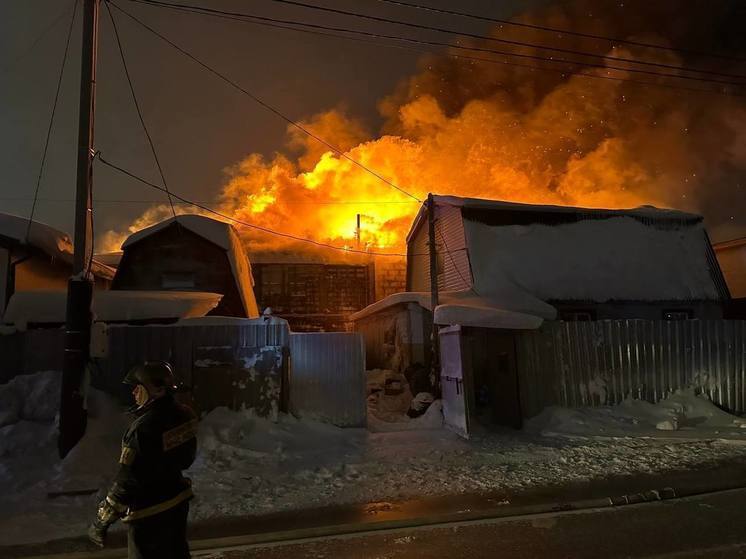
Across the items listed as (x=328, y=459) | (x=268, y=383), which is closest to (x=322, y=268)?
(x=268, y=383)

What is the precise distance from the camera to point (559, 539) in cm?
517

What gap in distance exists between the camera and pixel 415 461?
8.48 meters

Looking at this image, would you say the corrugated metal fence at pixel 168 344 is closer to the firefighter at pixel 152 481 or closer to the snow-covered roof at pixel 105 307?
the snow-covered roof at pixel 105 307

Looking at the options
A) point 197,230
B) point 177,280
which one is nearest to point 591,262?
point 197,230

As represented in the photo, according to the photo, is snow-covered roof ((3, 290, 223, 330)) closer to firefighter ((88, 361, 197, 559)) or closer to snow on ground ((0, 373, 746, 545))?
snow on ground ((0, 373, 746, 545))

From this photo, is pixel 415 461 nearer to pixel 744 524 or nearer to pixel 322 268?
pixel 744 524

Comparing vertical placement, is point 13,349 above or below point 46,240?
below

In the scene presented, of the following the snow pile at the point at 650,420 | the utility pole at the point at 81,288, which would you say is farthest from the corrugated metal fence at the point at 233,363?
the snow pile at the point at 650,420

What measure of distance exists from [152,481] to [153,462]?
11 cm

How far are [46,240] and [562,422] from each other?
16.8 meters

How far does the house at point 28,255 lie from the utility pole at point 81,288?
34.2 ft

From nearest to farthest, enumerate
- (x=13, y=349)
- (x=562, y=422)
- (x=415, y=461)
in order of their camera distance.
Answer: (x=415, y=461) < (x=13, y=349) < (x=562, y=422)

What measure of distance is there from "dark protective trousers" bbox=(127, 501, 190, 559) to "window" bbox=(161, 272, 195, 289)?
16.0 m

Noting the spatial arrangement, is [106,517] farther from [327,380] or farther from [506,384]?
[506,384]
